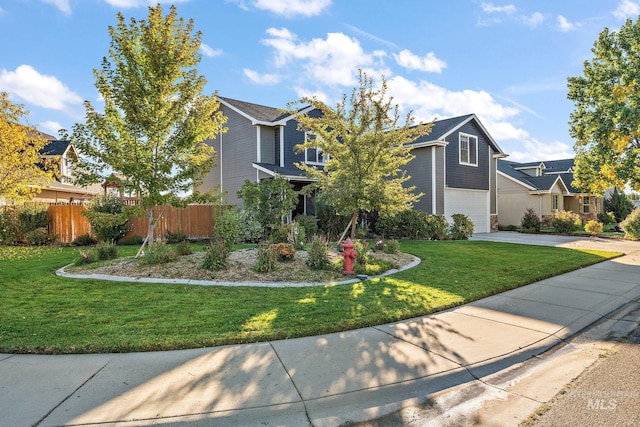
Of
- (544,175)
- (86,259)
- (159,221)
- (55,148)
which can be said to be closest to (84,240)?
(159,221)

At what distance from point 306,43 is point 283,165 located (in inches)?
253

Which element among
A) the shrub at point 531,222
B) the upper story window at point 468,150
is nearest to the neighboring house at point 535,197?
the shrub at point 531,222

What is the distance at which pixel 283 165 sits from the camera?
18141 mm

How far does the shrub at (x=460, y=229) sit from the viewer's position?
17.6m

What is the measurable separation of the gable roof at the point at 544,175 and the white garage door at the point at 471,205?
7381 mm

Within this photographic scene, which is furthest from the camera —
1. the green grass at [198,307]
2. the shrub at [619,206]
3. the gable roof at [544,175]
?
the shrub at [619,206]

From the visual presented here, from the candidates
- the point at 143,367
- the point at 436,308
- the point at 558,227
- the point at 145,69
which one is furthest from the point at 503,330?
the point at 558,227

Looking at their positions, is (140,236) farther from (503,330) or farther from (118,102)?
(503,330)

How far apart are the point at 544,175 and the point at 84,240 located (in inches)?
1291

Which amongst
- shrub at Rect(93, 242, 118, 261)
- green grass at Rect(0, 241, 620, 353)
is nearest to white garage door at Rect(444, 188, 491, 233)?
green grass at Rect(0, 241, 620, 353)

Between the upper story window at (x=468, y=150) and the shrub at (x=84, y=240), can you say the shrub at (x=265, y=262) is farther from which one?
the upper story window at (x=468, y=150)

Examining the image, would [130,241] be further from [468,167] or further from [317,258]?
[468,167]

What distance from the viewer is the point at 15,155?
44.8 feet

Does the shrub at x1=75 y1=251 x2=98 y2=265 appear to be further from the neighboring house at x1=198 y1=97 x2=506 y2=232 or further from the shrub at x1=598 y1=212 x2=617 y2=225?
the shrub at x1=598 y1=212 x2=617 y2=225
